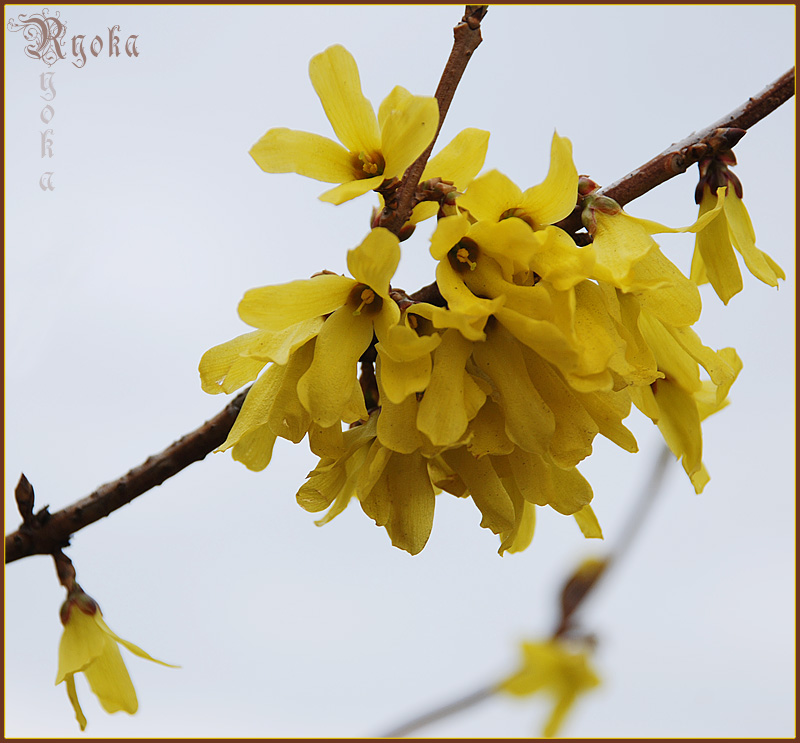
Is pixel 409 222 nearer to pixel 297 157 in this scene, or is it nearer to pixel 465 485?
pixel 297 157

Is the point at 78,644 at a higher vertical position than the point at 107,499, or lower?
lower

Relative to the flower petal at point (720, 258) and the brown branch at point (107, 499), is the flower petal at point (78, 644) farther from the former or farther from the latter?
the flower petal at point (720, 258)

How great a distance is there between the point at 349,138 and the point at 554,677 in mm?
1125

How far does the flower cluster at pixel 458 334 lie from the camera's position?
0.59 meters

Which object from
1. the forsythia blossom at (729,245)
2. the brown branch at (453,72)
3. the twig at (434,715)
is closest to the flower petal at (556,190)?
the brown branch at (453,72)

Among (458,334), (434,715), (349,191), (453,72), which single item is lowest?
(434,715)

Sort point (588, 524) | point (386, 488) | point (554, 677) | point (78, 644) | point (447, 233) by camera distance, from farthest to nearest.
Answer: point (554, 677)
point (78, 644)
point (588, 524)
point (386, 488)
point (447, 233)

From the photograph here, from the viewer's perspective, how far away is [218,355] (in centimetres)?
74

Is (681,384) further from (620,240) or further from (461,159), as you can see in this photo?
(461,159)

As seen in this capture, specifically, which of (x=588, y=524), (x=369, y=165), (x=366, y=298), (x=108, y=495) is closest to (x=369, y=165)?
(x=369, y=165)

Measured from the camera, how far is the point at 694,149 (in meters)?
0.78

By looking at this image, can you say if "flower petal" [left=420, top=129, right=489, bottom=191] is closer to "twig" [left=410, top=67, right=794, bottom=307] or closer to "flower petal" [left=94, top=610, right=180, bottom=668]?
"twig" [left=410, top=67, right=794, bottom=307]

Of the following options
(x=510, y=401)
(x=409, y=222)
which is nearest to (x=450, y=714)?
(x=510, y=401)

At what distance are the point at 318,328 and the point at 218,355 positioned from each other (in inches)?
4.9
